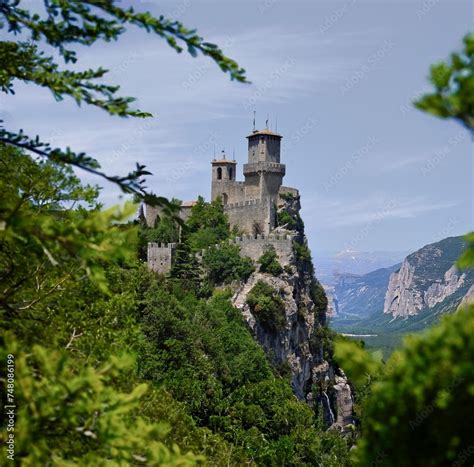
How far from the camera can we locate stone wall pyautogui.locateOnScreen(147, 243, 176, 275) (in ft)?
173

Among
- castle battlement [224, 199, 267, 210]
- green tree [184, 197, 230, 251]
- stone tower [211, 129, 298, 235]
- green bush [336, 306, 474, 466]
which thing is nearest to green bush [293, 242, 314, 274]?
stone tower [211, 129, 298, 235]

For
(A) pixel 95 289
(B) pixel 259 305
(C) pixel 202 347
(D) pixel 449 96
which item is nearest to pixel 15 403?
(A) pixel 95 289

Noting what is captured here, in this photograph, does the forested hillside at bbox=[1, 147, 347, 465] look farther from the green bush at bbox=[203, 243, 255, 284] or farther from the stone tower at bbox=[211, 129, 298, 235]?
the stone tower at bbox=[211, 129, 298, 235]

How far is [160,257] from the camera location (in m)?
53.1

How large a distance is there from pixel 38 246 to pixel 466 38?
4065 millimetres

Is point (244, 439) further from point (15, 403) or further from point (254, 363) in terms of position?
point (15, 403)

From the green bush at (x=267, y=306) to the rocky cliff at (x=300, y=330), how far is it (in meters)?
0.29

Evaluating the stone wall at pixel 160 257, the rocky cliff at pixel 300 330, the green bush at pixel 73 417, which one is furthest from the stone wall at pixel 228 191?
the green bush at pixel 73 417

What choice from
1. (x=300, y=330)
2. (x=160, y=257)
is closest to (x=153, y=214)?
(x=160, y=257)

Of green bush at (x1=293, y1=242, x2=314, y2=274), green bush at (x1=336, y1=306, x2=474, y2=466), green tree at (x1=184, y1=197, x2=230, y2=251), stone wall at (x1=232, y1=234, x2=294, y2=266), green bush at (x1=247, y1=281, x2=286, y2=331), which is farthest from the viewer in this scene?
green bush at (x1=293, y1=242, x2=314, y2=274)

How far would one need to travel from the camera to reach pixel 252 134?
65.4 metres

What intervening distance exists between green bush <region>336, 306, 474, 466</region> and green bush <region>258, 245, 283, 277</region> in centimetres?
4738

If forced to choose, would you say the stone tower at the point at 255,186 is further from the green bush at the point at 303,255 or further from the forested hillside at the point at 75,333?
the forested hillside at the point at 75,333

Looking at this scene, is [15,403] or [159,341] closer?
[15,403]
